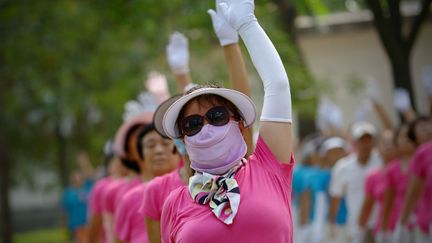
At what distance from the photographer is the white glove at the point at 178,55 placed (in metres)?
7.31

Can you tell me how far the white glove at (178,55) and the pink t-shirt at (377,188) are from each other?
174 inches

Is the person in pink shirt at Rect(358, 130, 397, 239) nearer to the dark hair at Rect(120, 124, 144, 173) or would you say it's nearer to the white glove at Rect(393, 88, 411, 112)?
the white glove at Rect(393, 88, 411, 112)

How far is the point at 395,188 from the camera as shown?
1086 cm

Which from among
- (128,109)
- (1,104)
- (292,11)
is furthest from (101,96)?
(128,109)

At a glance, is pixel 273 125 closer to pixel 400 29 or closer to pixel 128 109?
pixel 128 109

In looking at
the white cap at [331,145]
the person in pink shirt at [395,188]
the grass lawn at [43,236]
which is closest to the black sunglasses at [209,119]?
the person in pink shirt at [395,188]

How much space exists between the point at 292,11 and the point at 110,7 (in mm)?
4450

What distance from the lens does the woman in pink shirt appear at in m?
4.27

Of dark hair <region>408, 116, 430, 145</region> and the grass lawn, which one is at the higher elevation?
dark hair <region>408, 116, 430, 145</region>

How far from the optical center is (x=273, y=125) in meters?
4.43

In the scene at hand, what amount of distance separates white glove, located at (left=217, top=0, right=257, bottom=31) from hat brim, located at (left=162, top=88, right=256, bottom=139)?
0.34m

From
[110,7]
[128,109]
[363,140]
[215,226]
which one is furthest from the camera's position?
[110,7]

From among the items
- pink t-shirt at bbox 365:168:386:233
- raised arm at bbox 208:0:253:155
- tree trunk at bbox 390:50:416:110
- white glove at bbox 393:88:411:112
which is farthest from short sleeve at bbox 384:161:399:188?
raised arm at bbox 208:0:253:155

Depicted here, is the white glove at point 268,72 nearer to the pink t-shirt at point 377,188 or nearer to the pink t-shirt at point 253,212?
the pink t-shirt at point 253,212
